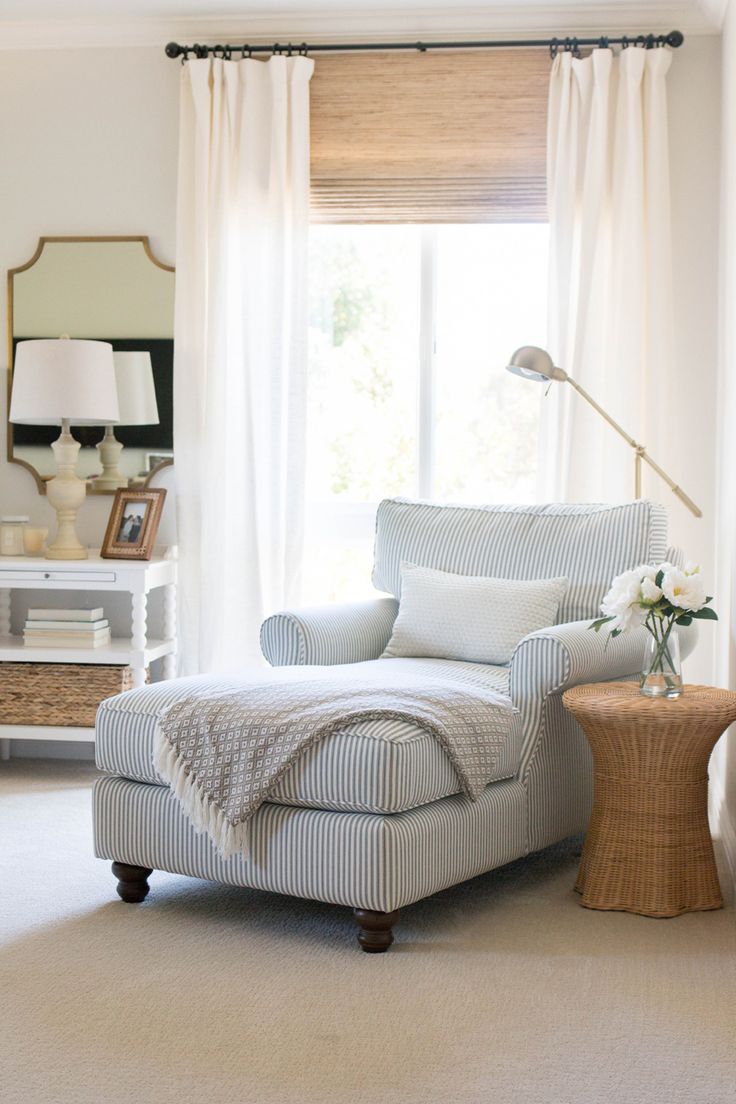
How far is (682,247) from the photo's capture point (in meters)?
4.26

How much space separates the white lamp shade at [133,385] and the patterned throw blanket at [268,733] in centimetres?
197

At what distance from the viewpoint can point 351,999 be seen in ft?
7.64

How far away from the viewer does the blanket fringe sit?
264 cm

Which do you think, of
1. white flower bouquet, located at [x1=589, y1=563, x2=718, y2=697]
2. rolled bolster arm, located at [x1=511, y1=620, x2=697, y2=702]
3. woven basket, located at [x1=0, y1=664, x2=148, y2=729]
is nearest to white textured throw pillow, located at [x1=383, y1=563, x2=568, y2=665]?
rolled bolster arm, located at [x1=511, y1=620, x2=697, y2=702]

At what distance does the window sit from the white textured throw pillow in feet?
3.37

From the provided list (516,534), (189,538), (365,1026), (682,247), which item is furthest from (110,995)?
(682,247)

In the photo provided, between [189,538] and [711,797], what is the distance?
1.96 meters

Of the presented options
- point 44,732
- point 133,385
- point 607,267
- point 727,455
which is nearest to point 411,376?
point 607,267

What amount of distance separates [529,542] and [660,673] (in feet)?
2.58

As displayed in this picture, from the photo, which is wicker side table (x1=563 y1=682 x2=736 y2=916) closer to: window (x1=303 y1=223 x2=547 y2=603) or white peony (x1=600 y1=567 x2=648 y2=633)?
white peony (x1=600 y1=567 x2=648 y2=633)

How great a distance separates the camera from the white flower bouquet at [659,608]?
2848mm

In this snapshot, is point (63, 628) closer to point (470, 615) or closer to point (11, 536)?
point (11, 536)

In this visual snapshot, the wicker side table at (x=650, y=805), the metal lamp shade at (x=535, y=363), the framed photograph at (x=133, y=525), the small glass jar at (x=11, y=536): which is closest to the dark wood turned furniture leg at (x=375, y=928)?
the wicker side table at (x=650, y=805)

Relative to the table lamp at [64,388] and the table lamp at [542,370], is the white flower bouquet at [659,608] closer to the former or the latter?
the table lamp at [542,370]
